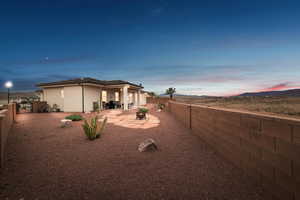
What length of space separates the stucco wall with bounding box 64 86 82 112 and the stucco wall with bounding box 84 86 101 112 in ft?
1.70

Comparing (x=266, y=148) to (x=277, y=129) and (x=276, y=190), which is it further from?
(x=276, y=190)

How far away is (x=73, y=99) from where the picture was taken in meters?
12.2

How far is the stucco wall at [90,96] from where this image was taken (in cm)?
1205

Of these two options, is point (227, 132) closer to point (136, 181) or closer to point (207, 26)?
point (136, 181)

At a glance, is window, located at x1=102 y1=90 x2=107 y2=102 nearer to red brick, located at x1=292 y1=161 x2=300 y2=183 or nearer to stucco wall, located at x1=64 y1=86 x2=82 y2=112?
stucco wall, located at x1=64 y1=86 x2=82 y2=112

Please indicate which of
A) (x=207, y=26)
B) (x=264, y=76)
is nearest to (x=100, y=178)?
(x=207, y=26)

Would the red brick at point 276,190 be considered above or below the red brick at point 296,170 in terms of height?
below

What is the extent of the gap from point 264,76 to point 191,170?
52.8 feet

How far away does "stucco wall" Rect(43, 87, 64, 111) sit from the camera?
12.8 m

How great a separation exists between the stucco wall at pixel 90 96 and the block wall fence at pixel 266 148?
1213 cm

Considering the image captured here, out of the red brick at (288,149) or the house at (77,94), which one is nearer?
the red brick at (288,149)

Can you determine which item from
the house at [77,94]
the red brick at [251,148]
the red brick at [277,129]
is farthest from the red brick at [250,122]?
the house at [77,94]

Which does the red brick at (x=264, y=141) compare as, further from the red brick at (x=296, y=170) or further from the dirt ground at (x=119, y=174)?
the dirt ground at (x=119, y=174)

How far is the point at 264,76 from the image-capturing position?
13078 mm
